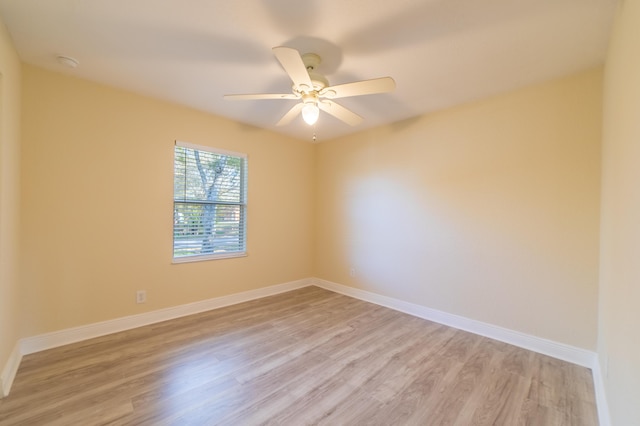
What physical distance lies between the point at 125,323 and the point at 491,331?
3.75 metres

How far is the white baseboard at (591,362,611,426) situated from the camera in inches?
62.6

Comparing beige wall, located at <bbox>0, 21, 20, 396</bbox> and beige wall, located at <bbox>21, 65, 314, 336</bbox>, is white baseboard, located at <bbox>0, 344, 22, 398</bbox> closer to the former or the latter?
beige wall, located at <bbox>0, 21, 20, 396</bbox>

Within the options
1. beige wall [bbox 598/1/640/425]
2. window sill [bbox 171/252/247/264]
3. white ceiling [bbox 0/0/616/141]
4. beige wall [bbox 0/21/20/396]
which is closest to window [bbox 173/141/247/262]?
window sill [bbox 171/252/247/264]

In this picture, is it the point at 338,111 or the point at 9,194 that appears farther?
the point at 338,111

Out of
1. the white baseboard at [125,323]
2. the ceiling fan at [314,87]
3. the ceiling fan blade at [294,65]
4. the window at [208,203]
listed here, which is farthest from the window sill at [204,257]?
the ceiling fan blade at [294,65]

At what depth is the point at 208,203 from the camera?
346 centimetres

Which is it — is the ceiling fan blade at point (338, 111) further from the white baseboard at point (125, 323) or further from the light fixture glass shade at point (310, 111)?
the white baseboard at point (125, 323)

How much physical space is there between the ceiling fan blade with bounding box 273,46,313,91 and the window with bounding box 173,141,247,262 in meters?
1.91

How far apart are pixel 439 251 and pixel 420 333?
37.0 inches

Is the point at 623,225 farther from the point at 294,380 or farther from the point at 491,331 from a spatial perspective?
the point at 294,380

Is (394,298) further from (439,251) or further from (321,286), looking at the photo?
(321,286)

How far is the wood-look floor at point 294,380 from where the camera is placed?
167cm

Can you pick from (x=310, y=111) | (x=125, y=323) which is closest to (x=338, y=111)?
(x=310, y=111)

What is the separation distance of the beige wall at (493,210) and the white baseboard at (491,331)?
0.06 m
